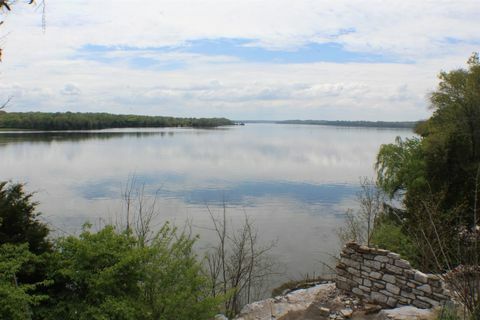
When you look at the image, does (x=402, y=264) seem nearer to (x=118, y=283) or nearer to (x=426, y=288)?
(x=426, y=288)

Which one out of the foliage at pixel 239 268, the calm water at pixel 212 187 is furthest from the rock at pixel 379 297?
the calm water at pixel 212 187

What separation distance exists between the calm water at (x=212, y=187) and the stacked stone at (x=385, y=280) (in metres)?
8.15

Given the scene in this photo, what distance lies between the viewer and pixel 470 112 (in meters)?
23.7

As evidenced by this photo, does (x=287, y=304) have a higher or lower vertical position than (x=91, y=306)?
lower

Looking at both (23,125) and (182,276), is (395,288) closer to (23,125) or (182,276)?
(182,276)

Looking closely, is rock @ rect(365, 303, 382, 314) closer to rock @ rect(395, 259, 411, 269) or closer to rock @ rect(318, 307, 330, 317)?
rock @ rect(318, 307, 330, 317)

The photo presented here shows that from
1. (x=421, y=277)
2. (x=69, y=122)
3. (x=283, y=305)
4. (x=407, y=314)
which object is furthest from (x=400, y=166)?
(x=69, y=122)

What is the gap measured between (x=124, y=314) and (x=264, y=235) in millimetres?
15752

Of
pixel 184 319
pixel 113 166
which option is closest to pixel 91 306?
pixel 184 319

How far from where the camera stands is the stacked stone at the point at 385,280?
8.97 metres

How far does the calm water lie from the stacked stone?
8.15m

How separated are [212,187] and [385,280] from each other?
26131 mm

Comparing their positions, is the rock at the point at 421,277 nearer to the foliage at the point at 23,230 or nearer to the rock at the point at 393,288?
the rock at the point at 393,288

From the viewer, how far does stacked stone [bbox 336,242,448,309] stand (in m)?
8.97
